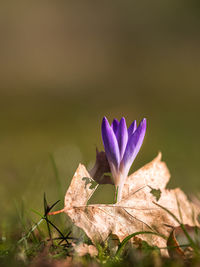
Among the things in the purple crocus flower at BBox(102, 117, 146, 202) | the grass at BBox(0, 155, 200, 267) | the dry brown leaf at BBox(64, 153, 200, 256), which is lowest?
the grass at BBox(0, 155, 200, 267)

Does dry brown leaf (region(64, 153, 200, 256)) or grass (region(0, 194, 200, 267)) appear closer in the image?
grass (region(0, 194, 200, 267))

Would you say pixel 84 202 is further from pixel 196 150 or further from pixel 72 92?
pixel 72 92

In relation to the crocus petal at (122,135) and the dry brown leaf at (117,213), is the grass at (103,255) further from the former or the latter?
the crocus petal at (122,135)

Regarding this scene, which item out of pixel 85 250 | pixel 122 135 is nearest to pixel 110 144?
pixel 122 135

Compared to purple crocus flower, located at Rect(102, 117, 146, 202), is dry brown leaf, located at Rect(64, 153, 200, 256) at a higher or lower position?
lower

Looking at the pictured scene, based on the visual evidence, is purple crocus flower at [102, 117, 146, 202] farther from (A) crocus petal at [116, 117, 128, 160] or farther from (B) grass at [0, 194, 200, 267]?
(B) grass at [0, 194, 200, 267]

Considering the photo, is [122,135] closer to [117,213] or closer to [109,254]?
[117,213]

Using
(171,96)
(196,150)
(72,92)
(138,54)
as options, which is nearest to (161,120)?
(196,150)

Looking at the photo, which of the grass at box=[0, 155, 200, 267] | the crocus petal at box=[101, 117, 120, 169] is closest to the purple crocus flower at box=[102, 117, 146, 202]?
the crocus petal at box=[101, 117, 120, 169]

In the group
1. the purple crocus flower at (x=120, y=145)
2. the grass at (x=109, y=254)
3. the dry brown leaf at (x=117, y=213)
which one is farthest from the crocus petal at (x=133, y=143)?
the grass at (x=109, y=254)
